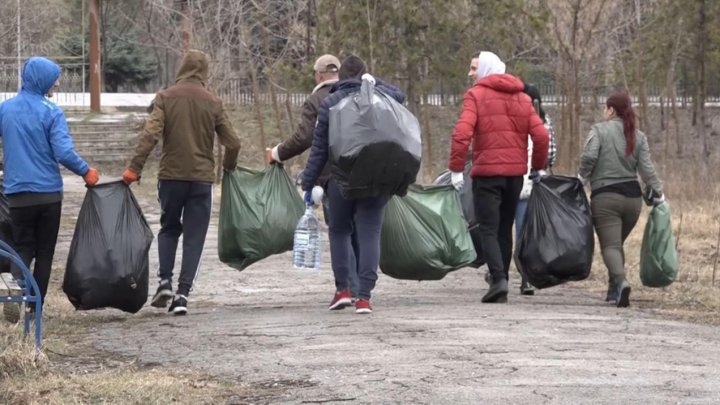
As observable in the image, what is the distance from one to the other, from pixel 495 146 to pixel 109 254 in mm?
2640

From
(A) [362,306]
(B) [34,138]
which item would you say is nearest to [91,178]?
(B) [34,138]

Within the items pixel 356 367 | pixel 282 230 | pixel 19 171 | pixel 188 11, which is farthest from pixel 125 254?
pixel 188 11

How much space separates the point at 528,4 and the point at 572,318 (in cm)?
1954

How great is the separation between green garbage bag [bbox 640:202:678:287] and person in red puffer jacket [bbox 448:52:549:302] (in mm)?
1196

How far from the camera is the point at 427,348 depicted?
6941 millimetres

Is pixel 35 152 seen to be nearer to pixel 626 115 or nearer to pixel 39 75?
pixel 39 75

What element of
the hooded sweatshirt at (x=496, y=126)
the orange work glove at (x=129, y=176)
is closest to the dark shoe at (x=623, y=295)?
the hooded sweatshirt at (x=496, y=126)

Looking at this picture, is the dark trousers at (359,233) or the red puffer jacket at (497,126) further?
the red puffer jacket at (497,126)

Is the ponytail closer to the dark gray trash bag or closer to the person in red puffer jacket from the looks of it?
the person in red puffer jacket

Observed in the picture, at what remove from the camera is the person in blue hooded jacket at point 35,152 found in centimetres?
823

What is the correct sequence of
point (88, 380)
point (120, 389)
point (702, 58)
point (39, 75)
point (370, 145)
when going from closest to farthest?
point (120, 389) < point (88, 380) < point (370, 145) < point (39, 75) < point (702, 58)

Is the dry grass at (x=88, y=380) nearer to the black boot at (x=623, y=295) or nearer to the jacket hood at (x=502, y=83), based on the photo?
the jacket hood at (x=502, y=83)

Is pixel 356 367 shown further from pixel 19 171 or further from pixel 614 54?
pixel 614 54

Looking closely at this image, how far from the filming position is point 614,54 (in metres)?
36.1
